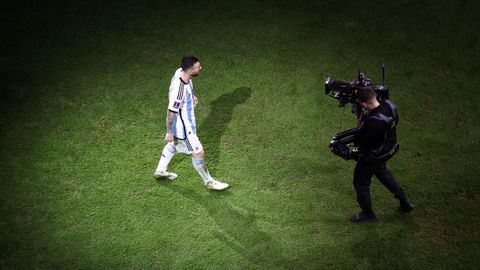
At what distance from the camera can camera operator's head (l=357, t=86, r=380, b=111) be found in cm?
504

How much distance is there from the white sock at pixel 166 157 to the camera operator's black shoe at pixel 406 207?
Result: 2828 mm

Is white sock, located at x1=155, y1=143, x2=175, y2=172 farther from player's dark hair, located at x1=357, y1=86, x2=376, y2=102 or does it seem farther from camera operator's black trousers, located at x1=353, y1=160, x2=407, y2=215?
player's dark hair, located at x1=357, y1=86, x2=376, y2=102

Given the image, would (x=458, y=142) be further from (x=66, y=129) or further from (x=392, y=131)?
(x=66, y=129)

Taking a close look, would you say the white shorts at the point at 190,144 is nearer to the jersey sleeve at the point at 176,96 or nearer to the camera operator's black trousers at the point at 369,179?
the jersey sleeve at the point at 176,96

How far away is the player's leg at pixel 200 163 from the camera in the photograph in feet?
19.4

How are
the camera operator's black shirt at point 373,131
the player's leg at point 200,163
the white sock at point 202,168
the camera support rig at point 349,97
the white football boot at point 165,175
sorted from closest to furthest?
the camera operator's black shirt at point 373,131, the camera support rig at point 349,97, the player's leg at point 200,163, the white sock at point 202,168, the white football boot at point 165,175

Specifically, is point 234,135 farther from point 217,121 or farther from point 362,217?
point 362,217

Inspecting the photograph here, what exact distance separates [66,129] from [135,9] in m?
2.84

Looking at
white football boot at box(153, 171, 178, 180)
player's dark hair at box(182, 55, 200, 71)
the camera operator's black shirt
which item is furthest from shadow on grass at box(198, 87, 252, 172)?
the camera operator's black shirt

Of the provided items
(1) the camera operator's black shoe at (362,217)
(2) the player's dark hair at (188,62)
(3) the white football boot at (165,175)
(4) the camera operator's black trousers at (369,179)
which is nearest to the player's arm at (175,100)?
(2) the player's dark hair at (188,62)

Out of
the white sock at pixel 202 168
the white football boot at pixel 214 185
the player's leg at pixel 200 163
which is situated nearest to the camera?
the player's leg at pixel 200 163

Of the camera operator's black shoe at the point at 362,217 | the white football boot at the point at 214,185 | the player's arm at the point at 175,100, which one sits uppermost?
the player's arm at the point at 175,100

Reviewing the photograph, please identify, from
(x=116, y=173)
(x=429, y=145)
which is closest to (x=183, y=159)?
(x=116, y=173)

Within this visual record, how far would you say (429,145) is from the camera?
6.78 metres
